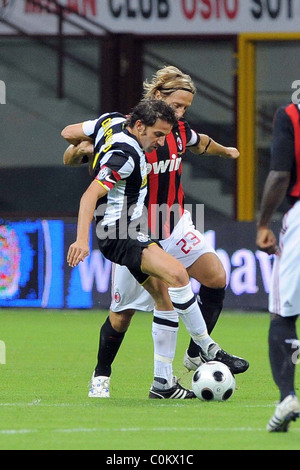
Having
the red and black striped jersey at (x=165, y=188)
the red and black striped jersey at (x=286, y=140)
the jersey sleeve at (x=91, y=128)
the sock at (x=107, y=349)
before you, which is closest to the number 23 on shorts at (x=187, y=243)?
the red and black striped jersey at (x=165, y=188)

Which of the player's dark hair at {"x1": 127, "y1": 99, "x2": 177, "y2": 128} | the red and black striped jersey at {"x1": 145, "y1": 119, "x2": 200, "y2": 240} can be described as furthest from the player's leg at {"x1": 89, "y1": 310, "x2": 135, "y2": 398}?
the player's dark hair at {"x1": 127, "y1": 99, "x2": 177, "y2": 128}

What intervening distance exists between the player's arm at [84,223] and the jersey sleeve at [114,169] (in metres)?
0.04

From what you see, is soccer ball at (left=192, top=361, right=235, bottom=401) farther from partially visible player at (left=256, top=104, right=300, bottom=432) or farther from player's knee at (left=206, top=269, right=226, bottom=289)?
partially visible player at (left=256, top=104, right=300, bottom=432)

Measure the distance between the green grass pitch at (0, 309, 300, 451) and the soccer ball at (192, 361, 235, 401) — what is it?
74 mm

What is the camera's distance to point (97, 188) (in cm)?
629

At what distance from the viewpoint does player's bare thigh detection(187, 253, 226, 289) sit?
7.23m

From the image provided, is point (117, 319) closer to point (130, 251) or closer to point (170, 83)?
point (130, 251)

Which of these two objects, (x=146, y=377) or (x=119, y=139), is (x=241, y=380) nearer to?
(x=146, y=377)

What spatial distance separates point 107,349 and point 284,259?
6.96 ft

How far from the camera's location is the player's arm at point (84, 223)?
19.9 feet

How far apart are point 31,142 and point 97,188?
30.9 ft

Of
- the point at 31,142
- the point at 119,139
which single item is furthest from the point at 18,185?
the point at 119,139

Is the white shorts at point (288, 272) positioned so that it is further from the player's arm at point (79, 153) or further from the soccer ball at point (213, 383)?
the player's arm at point (79, 153)

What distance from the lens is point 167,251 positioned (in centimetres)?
724
